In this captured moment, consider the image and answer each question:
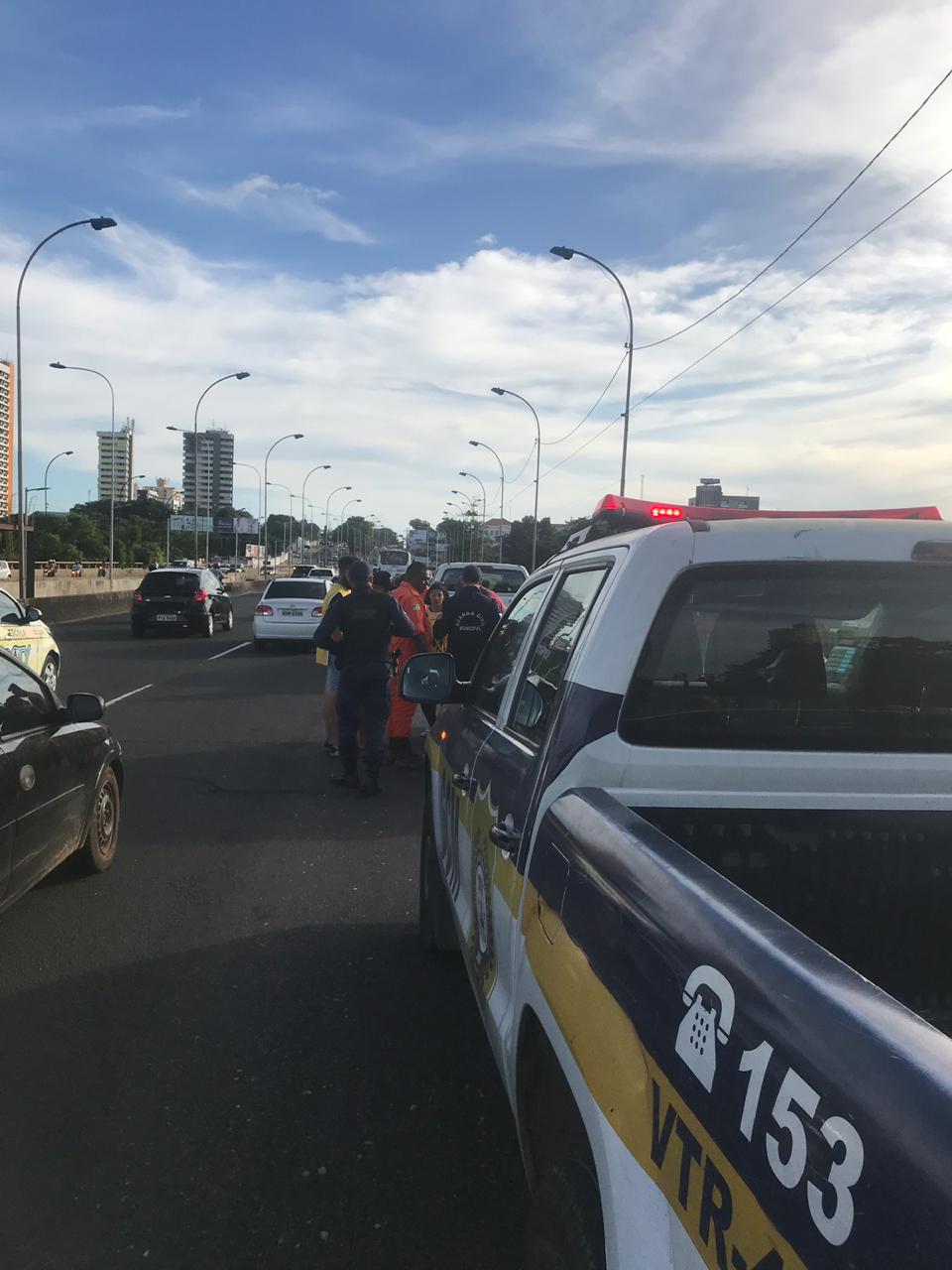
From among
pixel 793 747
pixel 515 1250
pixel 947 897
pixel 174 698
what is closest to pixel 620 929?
pixel 793 747

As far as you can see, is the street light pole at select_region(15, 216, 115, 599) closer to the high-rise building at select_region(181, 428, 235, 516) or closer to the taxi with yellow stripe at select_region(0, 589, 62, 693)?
the taxi with yellow stripe at select_region(0, 589, 62, 693)

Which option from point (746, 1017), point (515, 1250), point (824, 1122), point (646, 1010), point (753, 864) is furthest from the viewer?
point (515, 1250)

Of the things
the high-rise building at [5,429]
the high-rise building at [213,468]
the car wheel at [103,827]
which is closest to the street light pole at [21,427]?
the car wheel at [103,827]

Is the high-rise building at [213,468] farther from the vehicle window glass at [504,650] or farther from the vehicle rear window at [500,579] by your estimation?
the vehicle window glass at [504,650]

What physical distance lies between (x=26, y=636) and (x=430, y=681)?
9532 mm

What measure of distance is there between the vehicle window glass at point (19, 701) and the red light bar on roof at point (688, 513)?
294cm

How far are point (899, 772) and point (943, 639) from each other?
46 cm

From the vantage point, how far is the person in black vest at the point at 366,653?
819cm

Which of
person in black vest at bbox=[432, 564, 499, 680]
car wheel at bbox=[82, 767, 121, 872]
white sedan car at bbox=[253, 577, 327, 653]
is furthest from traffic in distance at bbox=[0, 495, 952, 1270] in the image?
white sedan car at bbox=[253, 577, 327, 653]

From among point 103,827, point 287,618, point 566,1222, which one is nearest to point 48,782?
point 103,827

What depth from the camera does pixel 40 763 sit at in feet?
15.7

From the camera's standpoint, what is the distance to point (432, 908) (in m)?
4.54

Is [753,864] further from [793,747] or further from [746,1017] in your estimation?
[746,1017]

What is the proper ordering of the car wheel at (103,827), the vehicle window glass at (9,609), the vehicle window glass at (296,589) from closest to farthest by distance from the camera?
the car wheel at (103,827)
the vehicle window glass at (9,609)
the vehicle window glass at (296,589)
